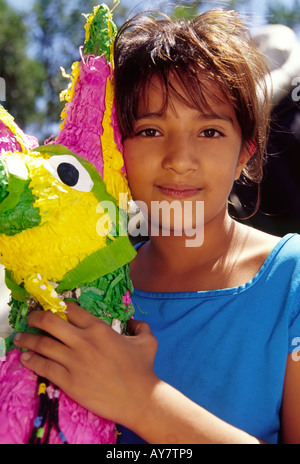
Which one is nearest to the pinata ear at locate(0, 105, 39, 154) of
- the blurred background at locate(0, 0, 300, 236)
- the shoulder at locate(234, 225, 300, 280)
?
the blurred background at locate(0, 0, 300, 236)

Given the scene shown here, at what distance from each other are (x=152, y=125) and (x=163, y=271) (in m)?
0.32

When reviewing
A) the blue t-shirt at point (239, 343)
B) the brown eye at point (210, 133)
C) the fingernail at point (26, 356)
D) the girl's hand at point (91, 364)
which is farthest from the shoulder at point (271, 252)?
the fingernail at point (26, 356)

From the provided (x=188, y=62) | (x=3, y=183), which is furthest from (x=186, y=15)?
(x=3, y=183)

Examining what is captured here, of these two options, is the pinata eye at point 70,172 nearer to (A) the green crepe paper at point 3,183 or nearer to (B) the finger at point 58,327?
(A) the green crepe paper at point 3,183

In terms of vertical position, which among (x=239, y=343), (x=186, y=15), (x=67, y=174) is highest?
(x=186, y=15)

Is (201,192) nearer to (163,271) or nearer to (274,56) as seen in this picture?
(163,271)

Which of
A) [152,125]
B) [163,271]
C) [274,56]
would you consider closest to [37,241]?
[152,125]

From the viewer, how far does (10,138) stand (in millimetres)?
832

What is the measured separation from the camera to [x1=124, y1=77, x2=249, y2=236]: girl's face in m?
0.89

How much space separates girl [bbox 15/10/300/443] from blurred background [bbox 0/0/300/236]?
0.16 m

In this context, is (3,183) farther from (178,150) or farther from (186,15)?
(186,15)

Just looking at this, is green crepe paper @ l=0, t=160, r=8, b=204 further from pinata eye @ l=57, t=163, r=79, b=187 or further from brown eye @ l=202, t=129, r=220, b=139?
brown eye @ l=202, t=129, r=220, b=139

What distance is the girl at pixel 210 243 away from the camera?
2.79ft

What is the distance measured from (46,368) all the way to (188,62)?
1.85ft
